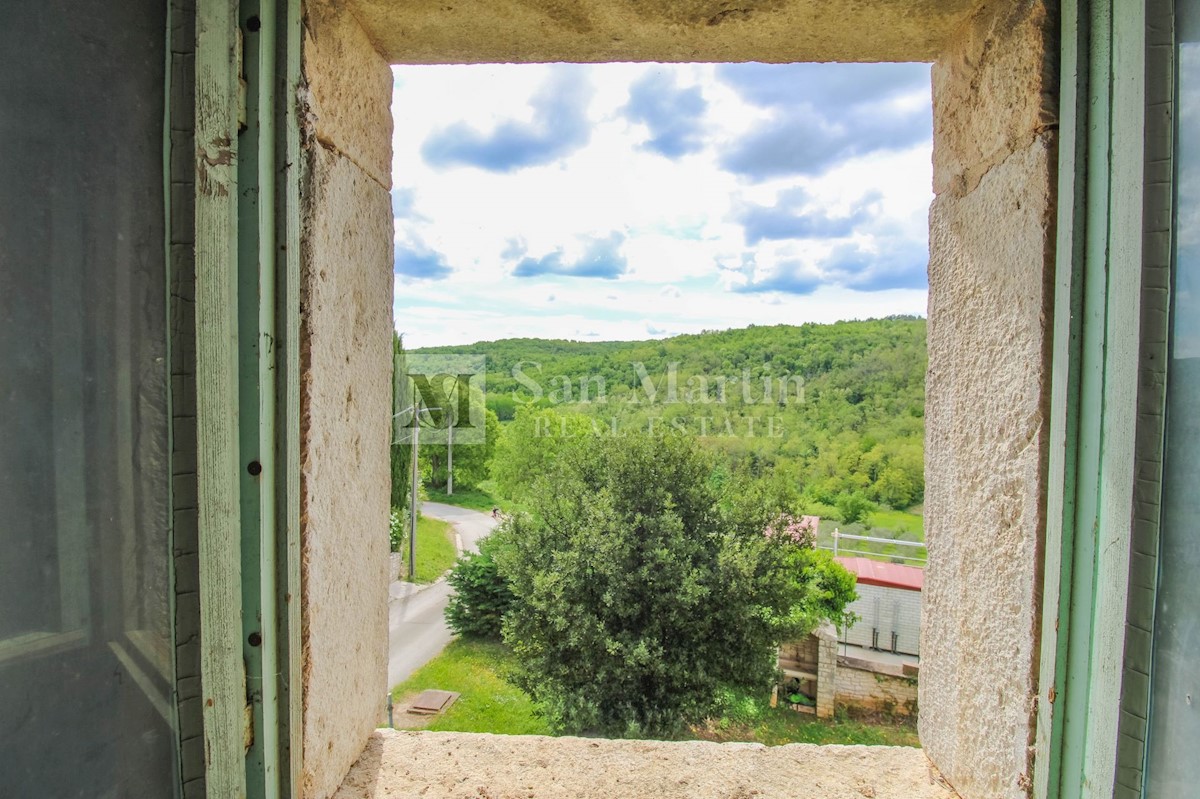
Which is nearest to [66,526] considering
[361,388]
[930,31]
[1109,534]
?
[361,388]

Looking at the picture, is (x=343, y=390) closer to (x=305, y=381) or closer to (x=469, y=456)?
(x=305, y=381)

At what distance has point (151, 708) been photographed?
721 mm

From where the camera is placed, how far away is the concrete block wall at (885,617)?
12.2 m

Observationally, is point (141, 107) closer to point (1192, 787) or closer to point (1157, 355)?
point (1157, 355)

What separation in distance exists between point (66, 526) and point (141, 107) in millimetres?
448

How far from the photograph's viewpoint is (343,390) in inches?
36.3

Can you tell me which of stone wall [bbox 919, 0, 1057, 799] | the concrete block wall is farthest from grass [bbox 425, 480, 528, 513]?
stone wall [bbox 919, 0, 1057, 799]

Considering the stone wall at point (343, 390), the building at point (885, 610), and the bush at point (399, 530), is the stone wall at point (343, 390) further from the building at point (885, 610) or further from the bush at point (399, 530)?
the bush at point (399, 530)

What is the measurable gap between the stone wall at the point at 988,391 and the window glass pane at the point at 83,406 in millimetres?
1005

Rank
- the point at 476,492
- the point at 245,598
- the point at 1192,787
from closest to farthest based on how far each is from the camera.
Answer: the point at 1192,787
the point at 245,598
the point at 476,492

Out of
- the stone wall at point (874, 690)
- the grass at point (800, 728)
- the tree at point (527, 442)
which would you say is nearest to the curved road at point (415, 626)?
the tree at point (527, 442)

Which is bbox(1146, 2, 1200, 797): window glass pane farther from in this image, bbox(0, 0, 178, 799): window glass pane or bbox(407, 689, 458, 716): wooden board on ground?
bbox(407, 689, 458, 716): wooden board on ground

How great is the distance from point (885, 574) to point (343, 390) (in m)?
13.9

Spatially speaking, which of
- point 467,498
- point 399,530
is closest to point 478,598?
point 399,530
